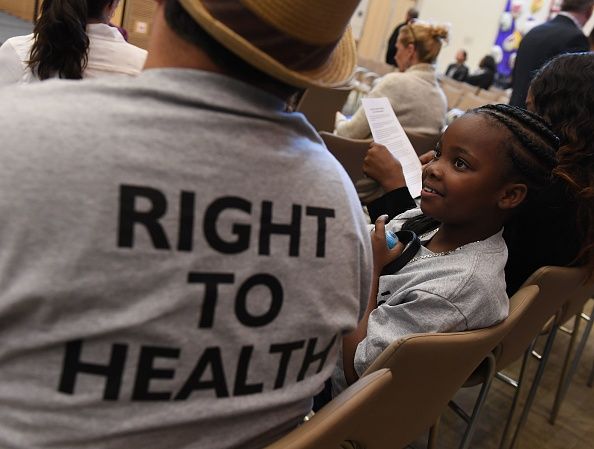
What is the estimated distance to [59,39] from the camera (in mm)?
1512

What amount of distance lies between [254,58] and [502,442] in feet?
5.74

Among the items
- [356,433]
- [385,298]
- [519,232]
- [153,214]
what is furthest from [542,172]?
[153,214]

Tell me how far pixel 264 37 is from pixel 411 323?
2.27 feet

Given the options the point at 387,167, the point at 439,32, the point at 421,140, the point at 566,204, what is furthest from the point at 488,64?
the point at 566,204

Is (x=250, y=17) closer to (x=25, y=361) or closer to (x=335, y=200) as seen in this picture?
(x=335, y=200)

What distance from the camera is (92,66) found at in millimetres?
1627

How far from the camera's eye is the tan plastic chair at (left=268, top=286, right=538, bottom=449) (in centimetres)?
61

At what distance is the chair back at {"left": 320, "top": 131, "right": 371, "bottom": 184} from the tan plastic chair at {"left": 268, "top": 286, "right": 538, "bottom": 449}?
126cm

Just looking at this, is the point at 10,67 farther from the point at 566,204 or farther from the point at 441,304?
the point at 566,204

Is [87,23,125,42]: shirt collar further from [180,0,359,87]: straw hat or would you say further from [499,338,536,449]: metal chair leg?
[499,338,536,449]: metal chair leg

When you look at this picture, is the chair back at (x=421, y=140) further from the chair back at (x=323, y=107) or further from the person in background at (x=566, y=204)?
the person in background at (x=566, y=204)

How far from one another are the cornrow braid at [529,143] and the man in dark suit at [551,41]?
5.29ft

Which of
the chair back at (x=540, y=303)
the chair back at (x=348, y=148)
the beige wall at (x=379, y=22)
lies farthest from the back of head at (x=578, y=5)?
the beige wall at (x=379, y=22)

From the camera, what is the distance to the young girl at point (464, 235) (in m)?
1.07
